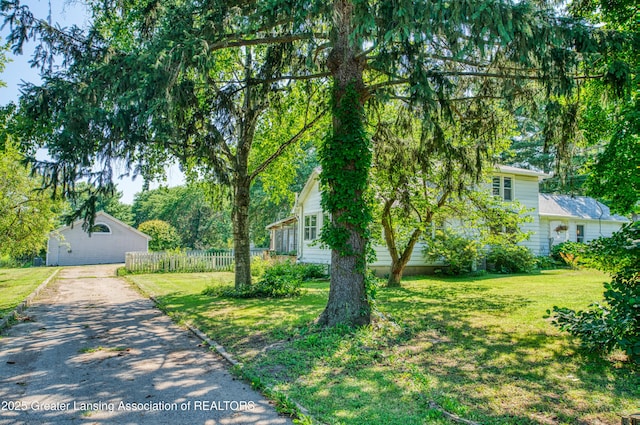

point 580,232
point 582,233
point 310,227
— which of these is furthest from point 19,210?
point 582,233

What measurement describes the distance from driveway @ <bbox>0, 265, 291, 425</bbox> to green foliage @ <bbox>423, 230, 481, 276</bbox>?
12031mm

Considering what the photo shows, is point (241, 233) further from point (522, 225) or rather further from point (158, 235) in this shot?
point (158, 235)

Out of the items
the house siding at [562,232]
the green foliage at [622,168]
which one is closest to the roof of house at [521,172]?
the house siding at [562,232]

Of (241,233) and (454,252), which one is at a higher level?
(241,233)

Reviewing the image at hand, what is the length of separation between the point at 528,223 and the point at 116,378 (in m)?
22.3

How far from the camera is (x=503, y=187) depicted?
21.5 m

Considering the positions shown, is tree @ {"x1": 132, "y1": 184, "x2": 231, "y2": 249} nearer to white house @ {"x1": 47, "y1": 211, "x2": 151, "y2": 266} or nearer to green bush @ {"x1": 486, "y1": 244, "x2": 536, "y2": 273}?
white house @ {"x1": 47, "y1": 211, "x2": 151, "y2": 266}

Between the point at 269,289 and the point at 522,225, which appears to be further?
the point at 522,225

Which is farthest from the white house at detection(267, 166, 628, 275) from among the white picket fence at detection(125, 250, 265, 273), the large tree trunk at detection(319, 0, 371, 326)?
the large tree trunk at detection(319, 0, 371, 326)

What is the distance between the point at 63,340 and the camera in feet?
23.3

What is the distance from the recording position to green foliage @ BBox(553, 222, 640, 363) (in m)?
4.82

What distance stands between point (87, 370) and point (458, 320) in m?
6.83

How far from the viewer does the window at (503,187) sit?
2136 cm

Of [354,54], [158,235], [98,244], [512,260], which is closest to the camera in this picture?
[354,54]
